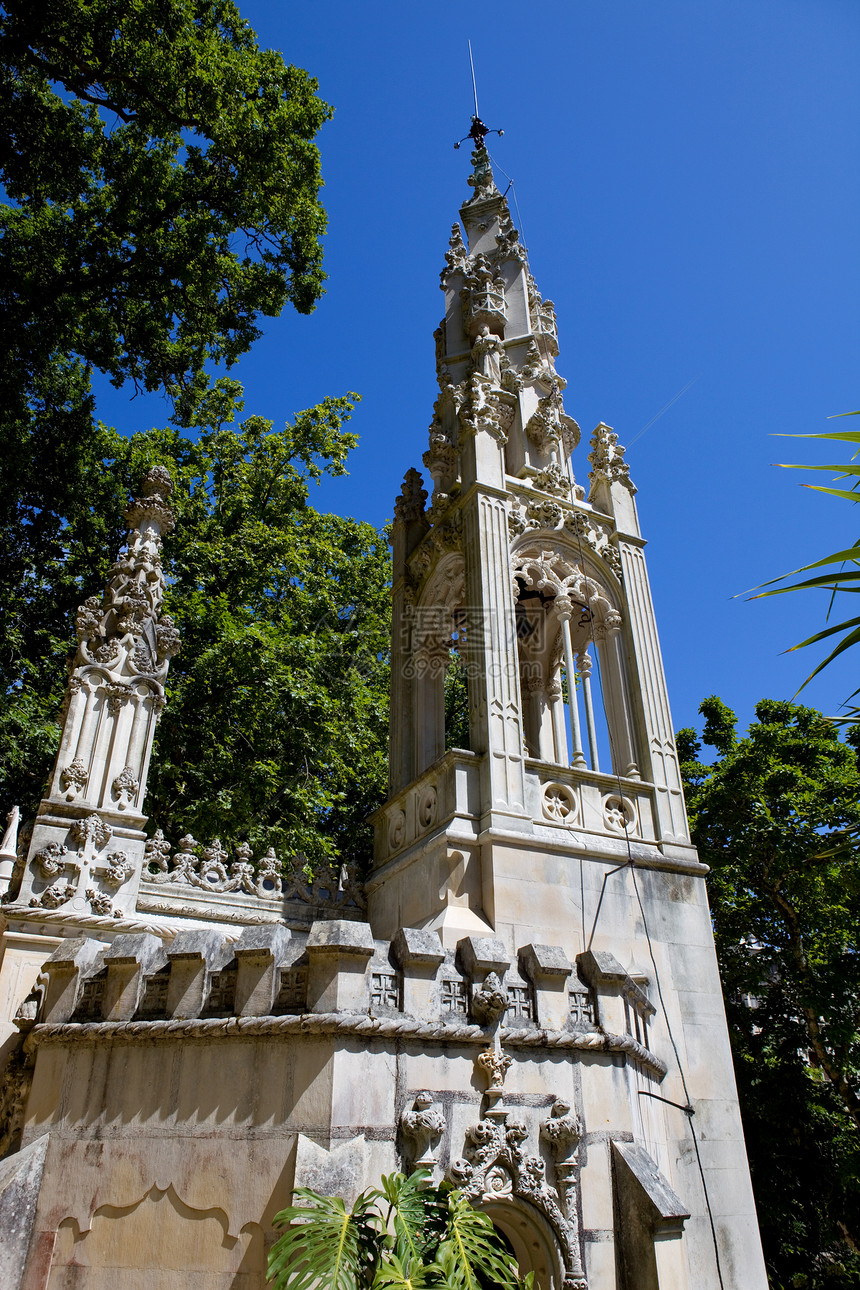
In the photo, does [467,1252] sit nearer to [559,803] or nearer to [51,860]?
[559,803]

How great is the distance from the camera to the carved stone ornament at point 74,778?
30.0ft

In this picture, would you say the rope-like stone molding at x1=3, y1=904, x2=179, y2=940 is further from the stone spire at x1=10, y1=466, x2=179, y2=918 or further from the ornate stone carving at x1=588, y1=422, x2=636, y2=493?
the ornate stone carving at x1=588, y1=422, x2=636, y2=493

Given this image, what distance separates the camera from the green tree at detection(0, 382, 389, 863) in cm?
1634

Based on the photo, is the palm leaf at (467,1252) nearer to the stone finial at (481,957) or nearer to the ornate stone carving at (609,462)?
the stone finial at (481,957)

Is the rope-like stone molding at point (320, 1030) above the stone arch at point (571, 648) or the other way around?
the other way around

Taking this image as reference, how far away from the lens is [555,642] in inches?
523

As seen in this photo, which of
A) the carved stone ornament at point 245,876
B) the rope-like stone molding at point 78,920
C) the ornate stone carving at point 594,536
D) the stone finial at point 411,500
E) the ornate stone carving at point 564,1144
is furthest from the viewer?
the stone finial at point 411,500

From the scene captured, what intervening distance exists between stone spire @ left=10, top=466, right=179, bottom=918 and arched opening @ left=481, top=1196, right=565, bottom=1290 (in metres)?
4.70

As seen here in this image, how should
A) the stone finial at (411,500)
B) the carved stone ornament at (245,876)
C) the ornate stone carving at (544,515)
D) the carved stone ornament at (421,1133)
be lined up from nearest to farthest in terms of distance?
1. the carved stone ornament at (421,1133)
2. the carved stone ornament at (245,876)
3. the ornate stone carving at (544,515)
4. the stone finial at (411,500)

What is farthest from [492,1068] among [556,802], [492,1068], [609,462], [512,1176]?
[609,462]

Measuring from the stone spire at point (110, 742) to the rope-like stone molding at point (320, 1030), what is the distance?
241cm

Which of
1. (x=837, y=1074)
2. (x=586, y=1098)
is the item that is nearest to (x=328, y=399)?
(x=837, y=1074)

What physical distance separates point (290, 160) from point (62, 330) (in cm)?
391

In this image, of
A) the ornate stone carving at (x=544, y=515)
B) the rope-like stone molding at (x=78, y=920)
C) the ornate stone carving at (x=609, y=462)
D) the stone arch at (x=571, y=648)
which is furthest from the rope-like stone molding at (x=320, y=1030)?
the ornate stone carving at (x=609, y=462)
